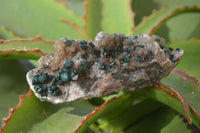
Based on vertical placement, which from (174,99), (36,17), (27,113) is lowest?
(27,113)

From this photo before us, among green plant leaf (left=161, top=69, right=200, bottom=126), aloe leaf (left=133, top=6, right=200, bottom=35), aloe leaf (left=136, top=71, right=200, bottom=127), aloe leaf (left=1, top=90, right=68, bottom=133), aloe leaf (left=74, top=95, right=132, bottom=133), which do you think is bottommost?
aloe leaf (left=1, top=90, right=68, bottom=133)

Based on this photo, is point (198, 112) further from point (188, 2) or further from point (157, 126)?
point (188, 2)

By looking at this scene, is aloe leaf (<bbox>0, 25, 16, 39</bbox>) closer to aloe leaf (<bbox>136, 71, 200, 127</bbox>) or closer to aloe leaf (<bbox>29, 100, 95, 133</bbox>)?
aloe leaf (<bbox>29, 100, 95, 133</bbox>)

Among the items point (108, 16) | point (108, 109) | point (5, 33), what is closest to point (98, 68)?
point (108, 109)

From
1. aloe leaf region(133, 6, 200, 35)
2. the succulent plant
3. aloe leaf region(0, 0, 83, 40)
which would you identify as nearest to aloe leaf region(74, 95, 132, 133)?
the succulent plant

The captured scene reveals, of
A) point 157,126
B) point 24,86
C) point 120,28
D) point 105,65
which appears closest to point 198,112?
point 157,126

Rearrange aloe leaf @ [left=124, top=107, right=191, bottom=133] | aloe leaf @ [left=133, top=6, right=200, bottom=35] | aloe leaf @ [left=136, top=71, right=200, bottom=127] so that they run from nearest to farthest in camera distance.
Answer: aloe leaf @ [left=136, top=71, right=200, bottom=127], aloe leaf @ [left=124, top=107, right=191, bottom=133], aloe leaf @ [left=133, top=6, right=200, bottom=35]

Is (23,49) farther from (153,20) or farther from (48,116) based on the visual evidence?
(153,20)
